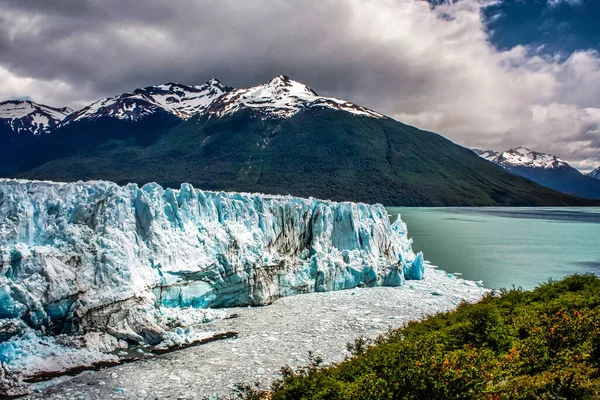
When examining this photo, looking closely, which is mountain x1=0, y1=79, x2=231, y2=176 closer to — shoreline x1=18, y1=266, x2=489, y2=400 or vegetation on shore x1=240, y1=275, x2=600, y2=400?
shoreline x1=18, y1=266, x2=489, y2=400

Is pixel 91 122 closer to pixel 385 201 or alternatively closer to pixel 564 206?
pixel 385 201

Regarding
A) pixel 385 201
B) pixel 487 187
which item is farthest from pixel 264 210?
pixel 487 187

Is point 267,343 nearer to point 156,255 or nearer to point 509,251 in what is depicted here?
point 156,255

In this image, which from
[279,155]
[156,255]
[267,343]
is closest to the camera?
[267,343]

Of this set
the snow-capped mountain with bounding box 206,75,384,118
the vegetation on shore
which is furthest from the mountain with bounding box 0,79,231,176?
the vegetation on shore

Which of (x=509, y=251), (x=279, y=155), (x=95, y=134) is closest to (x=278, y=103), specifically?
(x=279, y=155)

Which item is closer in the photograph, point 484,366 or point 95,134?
point 484,366
